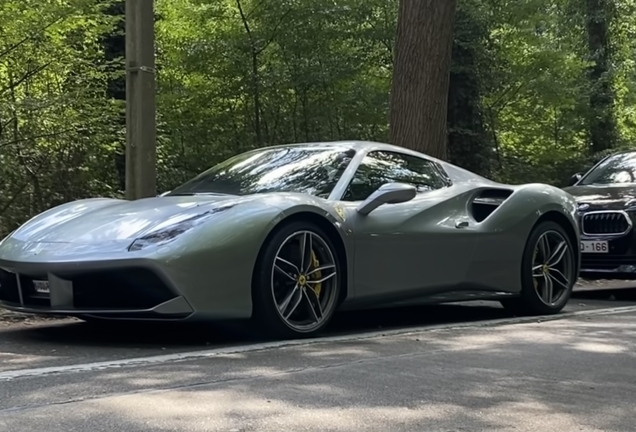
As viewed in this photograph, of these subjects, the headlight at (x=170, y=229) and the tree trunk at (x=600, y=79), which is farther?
the tree trunk at (x=600, y=79)

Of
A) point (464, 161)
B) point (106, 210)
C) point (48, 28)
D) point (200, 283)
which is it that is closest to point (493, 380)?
point (200, 283)

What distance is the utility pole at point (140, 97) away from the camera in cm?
699

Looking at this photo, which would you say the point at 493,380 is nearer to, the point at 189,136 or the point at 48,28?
the point at 48,28

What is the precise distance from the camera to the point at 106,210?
18.2ft

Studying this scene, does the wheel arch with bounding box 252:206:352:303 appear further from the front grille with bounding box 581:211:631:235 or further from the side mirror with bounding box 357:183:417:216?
the front grille with bounding box 581:211:631:235

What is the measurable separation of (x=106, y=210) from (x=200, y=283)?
3.21 ft

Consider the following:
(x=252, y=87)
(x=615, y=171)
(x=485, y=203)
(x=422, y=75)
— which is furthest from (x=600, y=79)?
(x=485, y=203)

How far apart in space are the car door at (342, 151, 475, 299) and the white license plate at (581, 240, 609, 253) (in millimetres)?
2640

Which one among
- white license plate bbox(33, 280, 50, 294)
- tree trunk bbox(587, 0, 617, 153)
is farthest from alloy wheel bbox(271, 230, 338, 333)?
tree trunk bbox(587, 0, 617, 153)

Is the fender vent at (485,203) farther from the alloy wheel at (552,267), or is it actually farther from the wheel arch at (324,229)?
the wheel arch at (324,229)

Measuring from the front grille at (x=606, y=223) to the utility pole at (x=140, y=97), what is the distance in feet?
14.2

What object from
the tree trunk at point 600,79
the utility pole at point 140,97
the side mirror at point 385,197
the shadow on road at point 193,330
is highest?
the tree trunk at point 600,79

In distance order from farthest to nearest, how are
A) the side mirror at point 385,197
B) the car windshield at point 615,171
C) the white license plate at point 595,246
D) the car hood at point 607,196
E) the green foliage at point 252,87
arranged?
the green foliage at point 252,87 < the car windshield at point 615,171 < the car hood at point 607,196 < the white license plate at point 595,246 < the side mirror at point 385,197

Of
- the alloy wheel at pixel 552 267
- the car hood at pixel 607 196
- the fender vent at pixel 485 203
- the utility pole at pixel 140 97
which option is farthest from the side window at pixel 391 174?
the car hood at pixel 607 196
